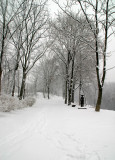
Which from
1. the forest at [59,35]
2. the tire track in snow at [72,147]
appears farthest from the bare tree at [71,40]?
the tire track in snow at [72,147]

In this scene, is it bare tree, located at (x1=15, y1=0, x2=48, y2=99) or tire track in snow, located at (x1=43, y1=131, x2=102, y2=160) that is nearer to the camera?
Result: tire track in snow, located at (x1=43, y1=131, x2=102, y2=160)

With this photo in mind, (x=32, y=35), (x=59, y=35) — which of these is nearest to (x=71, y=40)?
(x=59, y=35)

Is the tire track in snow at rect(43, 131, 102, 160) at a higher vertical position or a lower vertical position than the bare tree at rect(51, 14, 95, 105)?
lower

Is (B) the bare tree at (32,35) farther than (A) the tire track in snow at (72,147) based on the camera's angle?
Yes

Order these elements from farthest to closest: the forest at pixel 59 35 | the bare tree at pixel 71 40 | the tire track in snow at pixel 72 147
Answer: the bare tree at pixel 71 40 → the forest at pixel 59 35 → the tire track in snow at pixel 72 147

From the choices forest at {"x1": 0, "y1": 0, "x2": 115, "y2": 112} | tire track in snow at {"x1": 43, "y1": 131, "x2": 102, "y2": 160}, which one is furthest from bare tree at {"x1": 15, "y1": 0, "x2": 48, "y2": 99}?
tire track in snow at {"x1": 43, "y1": 131, "x2": 102, "y2": 160}

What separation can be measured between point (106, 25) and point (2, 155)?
341 inches

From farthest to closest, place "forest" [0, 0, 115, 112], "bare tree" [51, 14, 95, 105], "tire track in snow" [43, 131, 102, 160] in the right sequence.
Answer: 1. "bare tree" [51, 14, 95, 105]
2. "forest" [0, 0, 115, 112]
3. "tire track in snow" [43, 131, 102, 160]

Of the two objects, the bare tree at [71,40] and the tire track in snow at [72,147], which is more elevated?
the bare tree at [71,40]

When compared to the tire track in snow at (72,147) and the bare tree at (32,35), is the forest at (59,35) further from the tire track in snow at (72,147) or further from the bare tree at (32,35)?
the tire track in snow at (72,147)

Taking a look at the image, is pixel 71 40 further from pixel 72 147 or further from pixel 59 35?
pixel 72 147

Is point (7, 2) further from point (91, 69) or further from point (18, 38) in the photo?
point (91, 69)

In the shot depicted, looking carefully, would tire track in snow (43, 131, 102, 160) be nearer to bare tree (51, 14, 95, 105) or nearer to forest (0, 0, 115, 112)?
forest (0, 0, 115, 112)

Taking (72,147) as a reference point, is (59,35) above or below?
above
